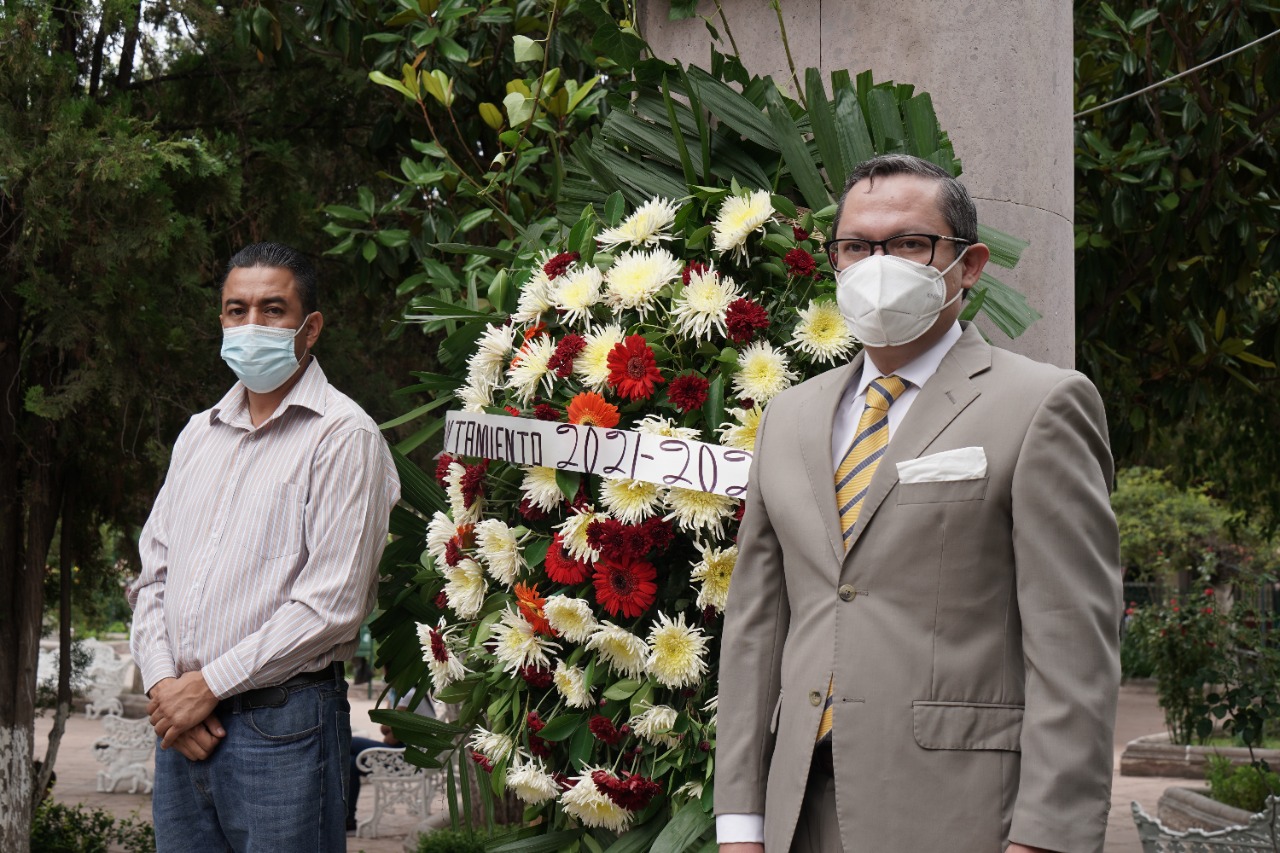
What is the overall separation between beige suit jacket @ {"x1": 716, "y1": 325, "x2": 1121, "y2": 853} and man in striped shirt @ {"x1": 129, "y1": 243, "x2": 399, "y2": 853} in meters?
1.26

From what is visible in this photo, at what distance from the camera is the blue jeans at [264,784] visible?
9.53ft

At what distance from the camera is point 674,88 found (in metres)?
3.31

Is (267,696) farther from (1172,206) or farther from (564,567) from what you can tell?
(1172,206)

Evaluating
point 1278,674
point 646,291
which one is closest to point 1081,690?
point 646,291

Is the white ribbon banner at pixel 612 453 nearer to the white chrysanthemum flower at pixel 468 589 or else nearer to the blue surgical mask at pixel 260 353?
the white chrysanthemum flower at pixel 468 589

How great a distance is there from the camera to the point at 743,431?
265cm

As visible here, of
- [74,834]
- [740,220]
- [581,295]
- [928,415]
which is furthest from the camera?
[74,834]

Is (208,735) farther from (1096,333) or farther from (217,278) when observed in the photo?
(1096,333)

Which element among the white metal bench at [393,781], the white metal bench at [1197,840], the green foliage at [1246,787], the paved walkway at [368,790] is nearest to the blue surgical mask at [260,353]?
the white metal bench at [1197,840]

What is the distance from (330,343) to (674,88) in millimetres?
3415

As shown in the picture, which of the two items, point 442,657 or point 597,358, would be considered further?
point 442,657

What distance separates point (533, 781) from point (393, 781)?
8232mm

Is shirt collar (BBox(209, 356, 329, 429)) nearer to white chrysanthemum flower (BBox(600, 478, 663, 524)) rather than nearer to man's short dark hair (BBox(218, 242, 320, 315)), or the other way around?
man's short dark hair (BBox(218, 242, 320, 315))

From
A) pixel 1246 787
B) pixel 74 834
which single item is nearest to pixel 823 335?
pixel 74 834
